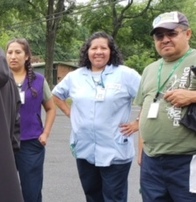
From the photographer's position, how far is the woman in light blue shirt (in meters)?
3.77

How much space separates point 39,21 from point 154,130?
25.4 m

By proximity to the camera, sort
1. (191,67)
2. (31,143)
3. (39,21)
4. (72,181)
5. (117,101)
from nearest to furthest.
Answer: (191,67)
(117,101)
(31,143)
(72,181)
(39,21)

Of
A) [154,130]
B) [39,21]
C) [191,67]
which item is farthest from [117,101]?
[39,21]

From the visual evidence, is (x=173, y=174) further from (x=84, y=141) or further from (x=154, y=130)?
(x=84, y=141)

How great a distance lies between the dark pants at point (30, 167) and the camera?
4.00 meters

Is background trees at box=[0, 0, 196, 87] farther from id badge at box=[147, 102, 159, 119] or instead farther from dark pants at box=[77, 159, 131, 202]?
id badge at box=[147, 102, 159, 119]

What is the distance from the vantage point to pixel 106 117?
148 inches

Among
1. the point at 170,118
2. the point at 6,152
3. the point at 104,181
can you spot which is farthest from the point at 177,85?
the point at 6,152

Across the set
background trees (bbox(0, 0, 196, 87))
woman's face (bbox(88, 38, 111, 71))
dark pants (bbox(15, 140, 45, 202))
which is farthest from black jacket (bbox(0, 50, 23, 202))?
background trees (bbox(0, 0, 196, 87))

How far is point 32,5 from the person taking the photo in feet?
91.2

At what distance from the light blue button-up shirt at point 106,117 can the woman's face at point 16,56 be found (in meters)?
0.55

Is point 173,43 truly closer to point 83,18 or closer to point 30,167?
point 30,167

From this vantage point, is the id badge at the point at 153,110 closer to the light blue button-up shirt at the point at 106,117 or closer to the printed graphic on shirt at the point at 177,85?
the printed graphic on shirt at the point at 177,85

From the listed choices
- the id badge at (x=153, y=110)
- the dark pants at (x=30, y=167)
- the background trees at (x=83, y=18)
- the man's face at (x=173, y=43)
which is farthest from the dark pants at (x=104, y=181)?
the background trees at (x=83, y=18)
